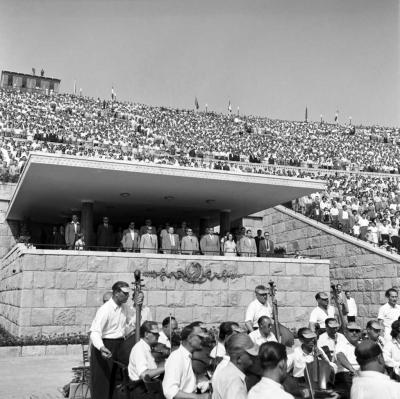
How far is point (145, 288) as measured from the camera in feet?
45.2

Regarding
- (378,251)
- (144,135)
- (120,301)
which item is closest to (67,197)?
(378,251)

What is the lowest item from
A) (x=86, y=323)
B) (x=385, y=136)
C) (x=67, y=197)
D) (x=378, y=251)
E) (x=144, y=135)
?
(x=86, y=323)

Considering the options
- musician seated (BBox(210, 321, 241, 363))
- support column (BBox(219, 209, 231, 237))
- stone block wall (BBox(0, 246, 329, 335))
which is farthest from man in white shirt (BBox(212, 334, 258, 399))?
support column (BBox(219, 209, 231, 237))

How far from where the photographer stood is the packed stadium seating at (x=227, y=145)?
2528 cm

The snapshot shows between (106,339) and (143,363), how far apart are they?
1339 mm

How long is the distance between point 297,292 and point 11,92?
1857 inches

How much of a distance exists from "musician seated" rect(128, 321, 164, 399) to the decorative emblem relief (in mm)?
8583

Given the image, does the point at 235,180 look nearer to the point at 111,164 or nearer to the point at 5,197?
the point at 111,164

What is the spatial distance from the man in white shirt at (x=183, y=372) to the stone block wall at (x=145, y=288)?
906cm

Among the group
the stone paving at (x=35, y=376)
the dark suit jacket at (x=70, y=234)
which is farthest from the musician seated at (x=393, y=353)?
the dark suit jacket at (x=70, y=234)

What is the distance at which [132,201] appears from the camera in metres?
19.0

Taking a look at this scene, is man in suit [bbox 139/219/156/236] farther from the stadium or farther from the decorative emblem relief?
the decorative emblem relief

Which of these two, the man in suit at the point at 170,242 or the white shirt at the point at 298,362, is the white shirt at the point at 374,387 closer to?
the white shirt at the point at 298,362

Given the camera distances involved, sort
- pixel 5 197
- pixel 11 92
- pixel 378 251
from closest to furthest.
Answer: pixel 378 251
pixel 5 197
pixel 11 92
